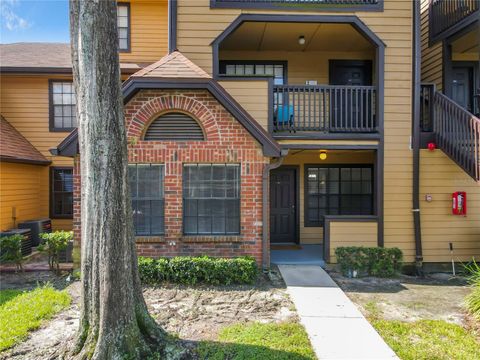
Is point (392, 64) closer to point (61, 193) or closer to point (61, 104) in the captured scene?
point (61, 104)

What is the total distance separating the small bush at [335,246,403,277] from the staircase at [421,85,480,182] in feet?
7.96

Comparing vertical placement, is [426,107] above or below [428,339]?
above

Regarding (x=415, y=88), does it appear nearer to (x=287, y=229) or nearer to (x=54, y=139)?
(x=287, y=229)

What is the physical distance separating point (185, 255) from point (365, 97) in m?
5.99

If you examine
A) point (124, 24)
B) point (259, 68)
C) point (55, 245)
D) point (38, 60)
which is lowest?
point (55, 245)

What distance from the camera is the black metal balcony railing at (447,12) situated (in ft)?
27.3

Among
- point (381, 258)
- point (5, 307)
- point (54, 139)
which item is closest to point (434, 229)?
point (381, 258)

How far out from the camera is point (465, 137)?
740cm

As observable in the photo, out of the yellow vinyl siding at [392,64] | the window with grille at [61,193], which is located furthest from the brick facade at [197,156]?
the window with grille at [61,193]

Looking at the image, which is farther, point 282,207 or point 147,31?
point 147,31

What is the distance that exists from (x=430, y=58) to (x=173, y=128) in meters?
7.98

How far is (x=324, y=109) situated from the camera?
27.0 ft

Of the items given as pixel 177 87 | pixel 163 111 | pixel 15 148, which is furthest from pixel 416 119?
pixel 15 148

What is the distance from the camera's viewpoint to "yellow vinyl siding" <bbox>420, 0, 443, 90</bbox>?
937cm
